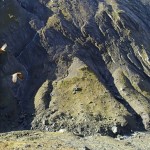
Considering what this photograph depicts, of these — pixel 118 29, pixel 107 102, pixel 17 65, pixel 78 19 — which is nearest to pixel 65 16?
pixel 78 19

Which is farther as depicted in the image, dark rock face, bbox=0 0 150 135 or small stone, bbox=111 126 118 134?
dark rock face, bbox=0 0 150 135

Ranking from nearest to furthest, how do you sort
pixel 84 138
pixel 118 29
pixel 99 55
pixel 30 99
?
pixel 84 138 → pixel 30 99 → pixel 99 55 → pixel 118 29

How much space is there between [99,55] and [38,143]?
45.3 metres

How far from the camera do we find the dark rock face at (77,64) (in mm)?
88312

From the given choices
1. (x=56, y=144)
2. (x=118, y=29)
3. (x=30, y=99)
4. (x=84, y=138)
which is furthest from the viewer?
(x=118, y=29)

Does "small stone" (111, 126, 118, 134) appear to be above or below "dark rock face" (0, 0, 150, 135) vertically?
below

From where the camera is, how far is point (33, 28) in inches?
4377

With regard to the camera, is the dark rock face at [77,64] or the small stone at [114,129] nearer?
the small stone at [114,129]

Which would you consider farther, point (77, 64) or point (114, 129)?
point (77, 64)

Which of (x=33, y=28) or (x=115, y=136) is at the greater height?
(x=33, y=28)

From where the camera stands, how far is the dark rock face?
88.3m

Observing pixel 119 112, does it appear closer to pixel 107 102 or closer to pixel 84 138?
pixel 107 102

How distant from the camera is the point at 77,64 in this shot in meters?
103

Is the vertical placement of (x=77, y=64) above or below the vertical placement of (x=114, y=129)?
above
